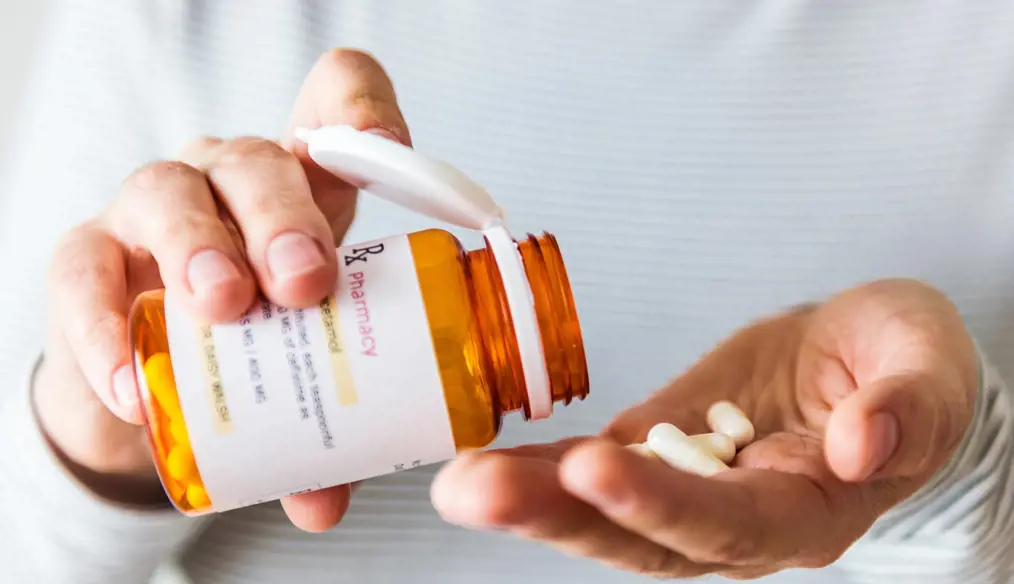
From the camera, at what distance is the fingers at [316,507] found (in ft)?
1.53

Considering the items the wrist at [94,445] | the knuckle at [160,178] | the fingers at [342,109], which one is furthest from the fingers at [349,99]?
the wrist at [94,445]

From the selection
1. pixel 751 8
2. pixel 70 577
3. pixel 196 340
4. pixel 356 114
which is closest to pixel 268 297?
pixel 196 340

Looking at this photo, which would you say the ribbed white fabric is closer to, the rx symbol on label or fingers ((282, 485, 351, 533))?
fingers ((282, 485, 351, 533))

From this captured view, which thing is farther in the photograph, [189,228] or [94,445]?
[94,445]

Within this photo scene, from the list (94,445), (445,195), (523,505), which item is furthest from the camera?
(94,445)

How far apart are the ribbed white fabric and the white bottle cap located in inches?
14.0

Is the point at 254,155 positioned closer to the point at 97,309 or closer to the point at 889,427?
the point at 97,309

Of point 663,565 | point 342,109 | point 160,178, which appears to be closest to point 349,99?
point 342,109

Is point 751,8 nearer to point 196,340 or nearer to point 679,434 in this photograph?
point 679,434

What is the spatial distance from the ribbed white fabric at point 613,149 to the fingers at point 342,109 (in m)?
0.20

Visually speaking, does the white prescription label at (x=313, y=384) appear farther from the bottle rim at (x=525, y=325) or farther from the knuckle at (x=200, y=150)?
the knuckle at (x=200, y=150)

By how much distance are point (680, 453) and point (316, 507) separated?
21 cm

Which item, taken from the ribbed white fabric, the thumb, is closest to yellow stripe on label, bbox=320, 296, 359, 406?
the thumb

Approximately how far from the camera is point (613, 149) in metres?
0.79
